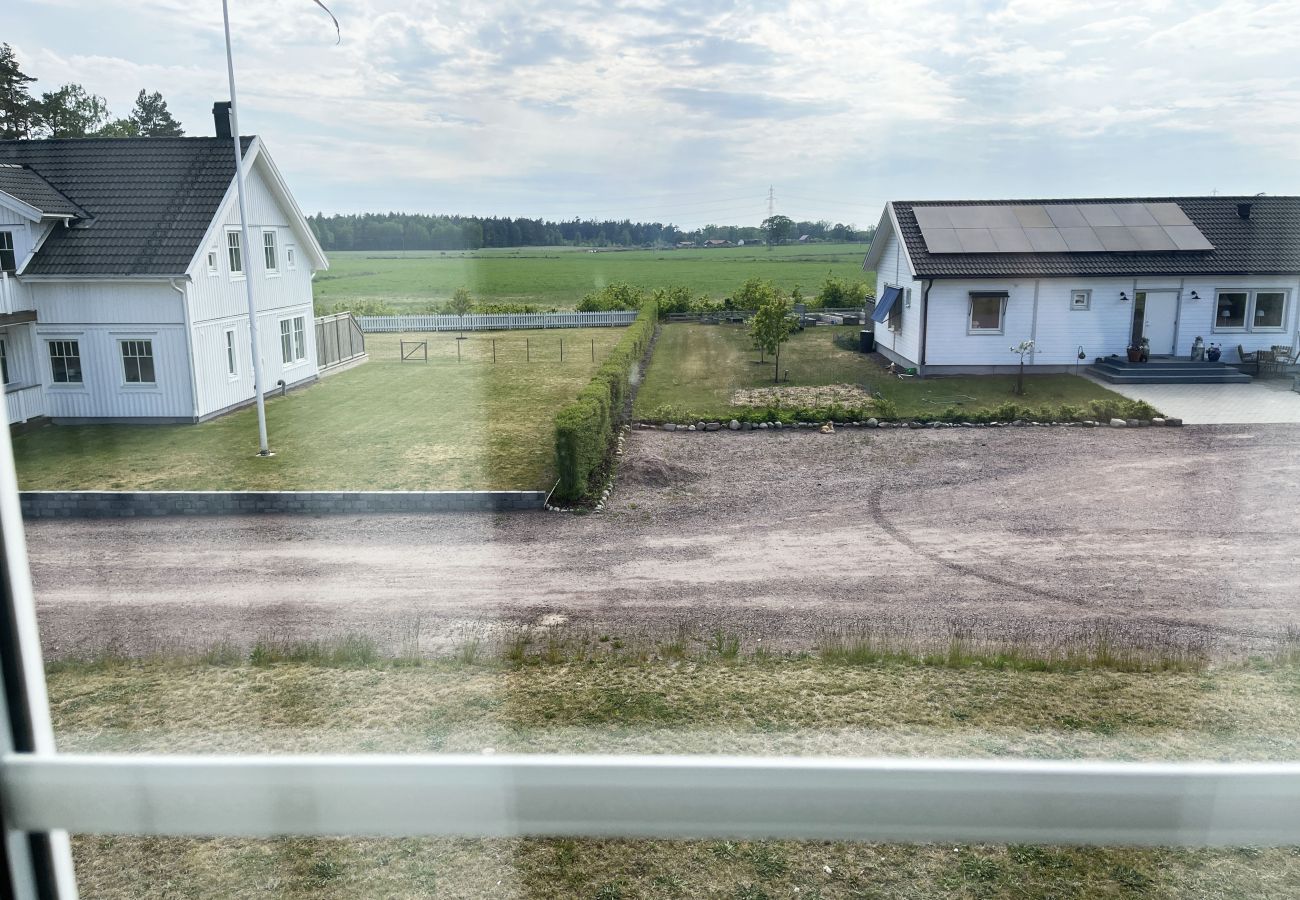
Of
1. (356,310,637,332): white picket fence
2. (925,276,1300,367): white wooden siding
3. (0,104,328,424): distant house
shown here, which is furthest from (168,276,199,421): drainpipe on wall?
(925,276,1300,367): white wooden siding

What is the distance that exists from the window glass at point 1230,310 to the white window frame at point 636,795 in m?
12.2

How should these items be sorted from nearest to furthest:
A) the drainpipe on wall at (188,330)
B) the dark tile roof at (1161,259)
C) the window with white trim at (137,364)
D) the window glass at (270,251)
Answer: the window with white trim at (137,364)
the dark tile roof at (1161,259)
the drainpipe on wall at (188,330)
the window glass at (270,251)

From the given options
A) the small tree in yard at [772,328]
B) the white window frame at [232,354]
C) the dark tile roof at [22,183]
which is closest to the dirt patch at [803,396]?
the small tree in yard at [772,328]

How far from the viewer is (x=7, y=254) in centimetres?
384

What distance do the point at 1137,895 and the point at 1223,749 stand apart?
0.41 metres

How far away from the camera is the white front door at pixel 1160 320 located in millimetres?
11625

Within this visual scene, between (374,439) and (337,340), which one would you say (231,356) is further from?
(337,340)

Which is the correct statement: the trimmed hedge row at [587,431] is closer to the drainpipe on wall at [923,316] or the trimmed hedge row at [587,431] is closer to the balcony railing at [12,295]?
the drainpipe on wall at [923,316]

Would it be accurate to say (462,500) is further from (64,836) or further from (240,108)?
(64,836)

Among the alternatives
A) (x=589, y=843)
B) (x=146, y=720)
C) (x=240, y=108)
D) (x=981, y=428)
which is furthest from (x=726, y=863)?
(x=981, y=428)

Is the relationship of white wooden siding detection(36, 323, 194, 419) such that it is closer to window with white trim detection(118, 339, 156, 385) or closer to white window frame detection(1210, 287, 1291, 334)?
window with white trim detection(118, 339, 156, 385)

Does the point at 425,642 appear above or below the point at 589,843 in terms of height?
below

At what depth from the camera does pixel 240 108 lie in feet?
4.13

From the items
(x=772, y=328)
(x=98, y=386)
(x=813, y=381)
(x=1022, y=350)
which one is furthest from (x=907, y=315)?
(x=98, y=386)
